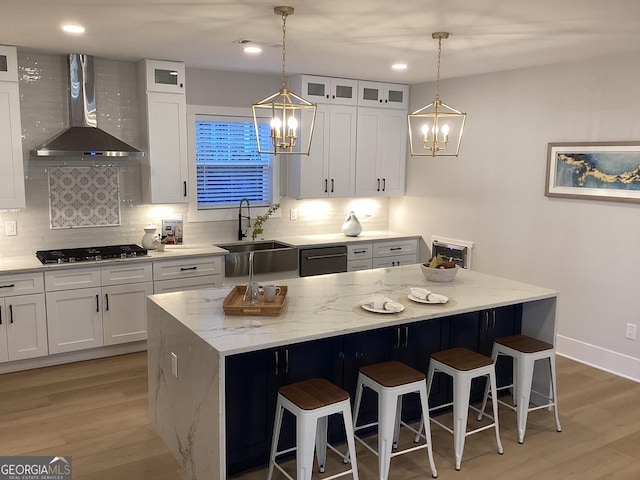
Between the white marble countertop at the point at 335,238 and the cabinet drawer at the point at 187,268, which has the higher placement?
the white marble countertop at the point at 335,238

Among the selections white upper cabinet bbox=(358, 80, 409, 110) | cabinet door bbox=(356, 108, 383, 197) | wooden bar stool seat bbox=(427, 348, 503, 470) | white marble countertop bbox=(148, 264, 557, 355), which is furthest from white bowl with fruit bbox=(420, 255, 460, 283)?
white upper cabinet bbox=(358, 80, 409, 110)

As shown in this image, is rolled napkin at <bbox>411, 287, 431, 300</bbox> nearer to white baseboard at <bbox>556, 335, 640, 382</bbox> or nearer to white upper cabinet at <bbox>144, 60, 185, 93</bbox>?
white baseboard at <bbox>556, 335, 640, 382</bbox>

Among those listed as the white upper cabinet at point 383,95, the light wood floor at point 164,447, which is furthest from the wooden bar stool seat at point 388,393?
the white upper cabinet at point 383,95

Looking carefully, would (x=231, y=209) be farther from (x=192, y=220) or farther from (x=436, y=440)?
(x=436, y=440)

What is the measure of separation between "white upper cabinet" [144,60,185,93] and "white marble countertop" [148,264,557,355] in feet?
7.68

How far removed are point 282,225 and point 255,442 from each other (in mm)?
3401

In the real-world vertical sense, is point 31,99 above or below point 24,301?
above

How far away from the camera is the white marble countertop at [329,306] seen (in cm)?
287

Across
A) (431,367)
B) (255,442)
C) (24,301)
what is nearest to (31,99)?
(24,301)

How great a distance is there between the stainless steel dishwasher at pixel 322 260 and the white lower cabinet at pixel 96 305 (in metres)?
1.58

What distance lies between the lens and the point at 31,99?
4.92 metres

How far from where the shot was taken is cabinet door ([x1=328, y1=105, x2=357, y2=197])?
244 inches

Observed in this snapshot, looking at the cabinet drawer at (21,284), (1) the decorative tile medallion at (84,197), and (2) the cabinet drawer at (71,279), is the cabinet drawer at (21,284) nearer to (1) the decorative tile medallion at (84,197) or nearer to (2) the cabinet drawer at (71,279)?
(2) the cabinet drawer at (71,279)

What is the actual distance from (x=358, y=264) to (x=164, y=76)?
2.76m
